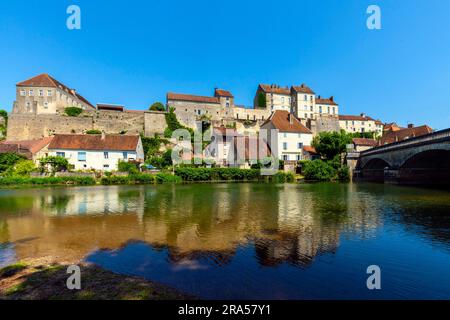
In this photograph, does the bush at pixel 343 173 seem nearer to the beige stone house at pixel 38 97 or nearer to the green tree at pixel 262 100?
the green tree at pixel 262 100

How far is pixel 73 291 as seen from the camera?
4.74 m

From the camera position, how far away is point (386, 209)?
1461 cm

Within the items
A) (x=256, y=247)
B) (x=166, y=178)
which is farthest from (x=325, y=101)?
(x=256, y=247)

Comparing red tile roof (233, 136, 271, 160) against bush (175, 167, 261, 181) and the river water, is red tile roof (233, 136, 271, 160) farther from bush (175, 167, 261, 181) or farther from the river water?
the river water

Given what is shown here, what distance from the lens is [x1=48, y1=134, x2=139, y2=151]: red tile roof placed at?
4031cm

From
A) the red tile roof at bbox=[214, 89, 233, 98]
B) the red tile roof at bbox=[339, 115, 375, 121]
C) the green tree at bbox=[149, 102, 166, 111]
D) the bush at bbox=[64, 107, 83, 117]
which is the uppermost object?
the red tile roof at bbox=[214, 89, 233, 98]

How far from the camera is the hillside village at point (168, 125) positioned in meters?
41.5

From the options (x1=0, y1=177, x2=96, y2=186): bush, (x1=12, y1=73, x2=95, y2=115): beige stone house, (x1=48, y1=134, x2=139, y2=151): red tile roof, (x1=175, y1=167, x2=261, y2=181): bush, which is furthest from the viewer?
(x1=12, y1=73, x2=95, y2=115): beige stone house

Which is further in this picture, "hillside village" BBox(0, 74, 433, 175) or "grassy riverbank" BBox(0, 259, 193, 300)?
"hillside village" BBox(0, 74, 433, 175)

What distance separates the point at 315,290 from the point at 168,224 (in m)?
7.41

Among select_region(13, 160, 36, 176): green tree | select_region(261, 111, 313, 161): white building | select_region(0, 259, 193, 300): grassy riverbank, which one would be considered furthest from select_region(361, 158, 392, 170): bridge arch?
select_region(13, 160, 36, 176): green tree

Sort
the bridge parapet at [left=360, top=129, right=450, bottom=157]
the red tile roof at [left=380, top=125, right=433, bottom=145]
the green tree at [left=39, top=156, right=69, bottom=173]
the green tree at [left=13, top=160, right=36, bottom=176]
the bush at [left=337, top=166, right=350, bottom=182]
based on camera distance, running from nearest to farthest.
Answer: the bridge parapet at [left=360, top=129, right=450, bottom=157], the green tree at [left=13, top=160, right=36, bottom=176], the green tree at [left=39, top=156, right=69, bottom=173], the bush at [left=337, top=166, right=350, bottom=182], the red tile roof at [left=380, top=125, right=433, bottom=145]

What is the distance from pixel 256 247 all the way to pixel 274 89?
236ft

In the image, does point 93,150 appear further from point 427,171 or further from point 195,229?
point 427,171
